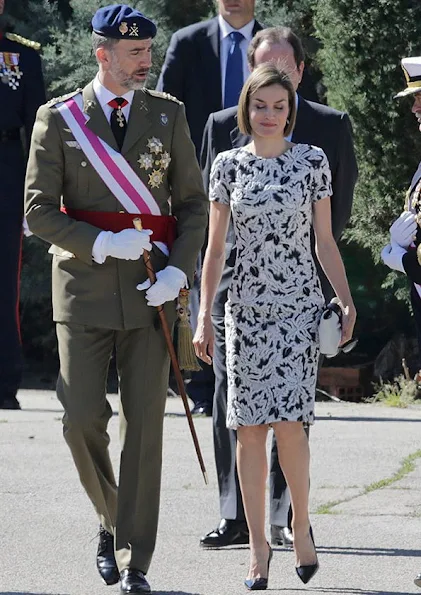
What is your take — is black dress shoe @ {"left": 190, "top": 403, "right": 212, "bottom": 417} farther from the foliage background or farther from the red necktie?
the red necktie

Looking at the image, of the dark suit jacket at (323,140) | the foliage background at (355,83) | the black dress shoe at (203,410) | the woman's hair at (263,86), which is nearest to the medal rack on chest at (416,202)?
the woman's hair at (263,86)

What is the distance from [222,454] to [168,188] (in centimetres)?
Answer: 121

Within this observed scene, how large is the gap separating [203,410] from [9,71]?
2203 mm

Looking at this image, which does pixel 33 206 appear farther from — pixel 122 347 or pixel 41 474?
pixel 41 474

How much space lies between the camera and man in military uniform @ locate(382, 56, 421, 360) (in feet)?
17.0

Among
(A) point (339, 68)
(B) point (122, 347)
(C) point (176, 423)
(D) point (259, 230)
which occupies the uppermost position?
(A) point (339, 68)

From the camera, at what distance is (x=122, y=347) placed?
515 centimetres

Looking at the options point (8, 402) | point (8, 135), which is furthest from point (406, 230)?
point (8, 402)

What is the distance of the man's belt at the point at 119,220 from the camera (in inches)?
200

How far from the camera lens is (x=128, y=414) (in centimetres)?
510

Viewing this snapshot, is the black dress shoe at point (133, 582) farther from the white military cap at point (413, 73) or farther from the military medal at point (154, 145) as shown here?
the white military cap at point (413, 73)

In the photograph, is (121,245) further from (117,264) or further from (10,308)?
(10,308)

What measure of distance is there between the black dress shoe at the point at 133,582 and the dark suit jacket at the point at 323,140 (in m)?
1.27

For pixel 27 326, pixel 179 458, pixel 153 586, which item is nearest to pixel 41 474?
pixel 179 458
